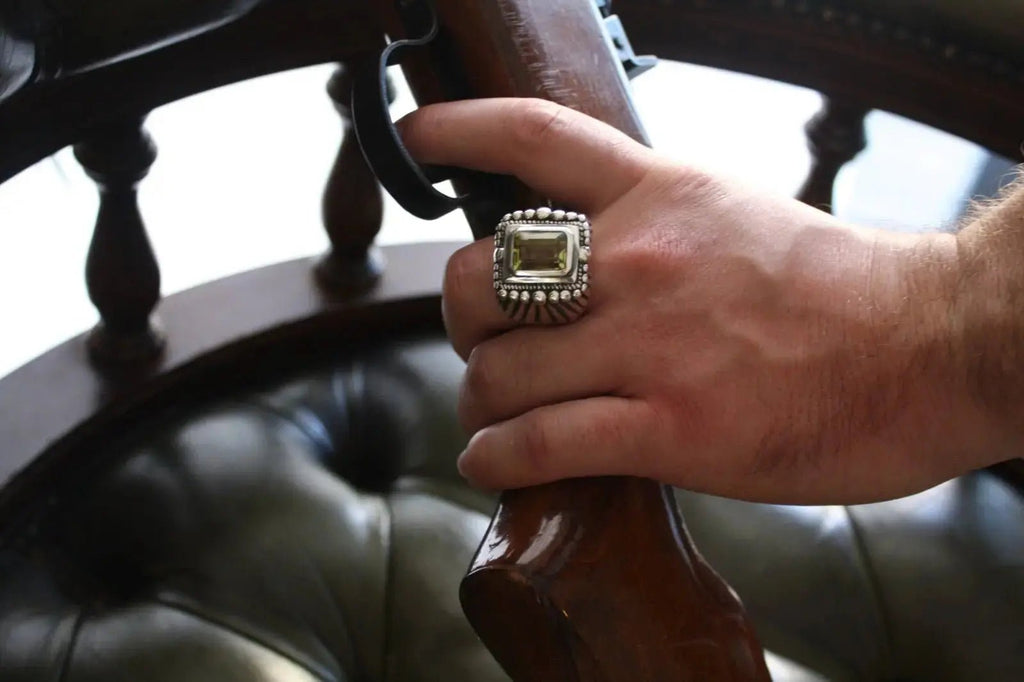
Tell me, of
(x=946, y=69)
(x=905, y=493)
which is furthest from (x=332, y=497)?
(x=946, y=69)

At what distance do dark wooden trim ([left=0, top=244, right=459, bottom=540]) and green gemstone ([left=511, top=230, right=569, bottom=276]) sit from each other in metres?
0.25

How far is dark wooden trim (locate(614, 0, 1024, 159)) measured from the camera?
1.86 ft

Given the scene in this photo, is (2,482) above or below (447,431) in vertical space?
above

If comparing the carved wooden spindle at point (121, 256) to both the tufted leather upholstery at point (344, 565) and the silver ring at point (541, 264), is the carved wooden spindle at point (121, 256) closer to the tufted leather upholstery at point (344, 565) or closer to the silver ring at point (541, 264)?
the tufted leather upholstery at point (344, 565)

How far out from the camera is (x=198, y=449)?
56 centimetres

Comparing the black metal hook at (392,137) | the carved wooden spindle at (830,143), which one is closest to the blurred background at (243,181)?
the carved wooden spindle at (830,143)

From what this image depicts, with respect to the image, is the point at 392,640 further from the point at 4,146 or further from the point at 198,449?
the point at 4,146

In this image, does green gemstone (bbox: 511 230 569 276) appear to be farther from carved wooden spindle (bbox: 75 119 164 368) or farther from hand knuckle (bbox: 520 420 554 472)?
carved wooden spindle (bbox: 75 119 164 368)

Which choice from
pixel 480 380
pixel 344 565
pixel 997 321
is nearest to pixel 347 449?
pixel 344 565

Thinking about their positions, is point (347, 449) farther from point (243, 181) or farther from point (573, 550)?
point (243, 181)

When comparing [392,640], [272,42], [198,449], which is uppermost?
[272,42]

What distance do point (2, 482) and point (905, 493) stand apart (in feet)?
1.41

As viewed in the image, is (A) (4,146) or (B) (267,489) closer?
(A) (4,146)

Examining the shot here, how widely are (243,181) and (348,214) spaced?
288 millimetres
